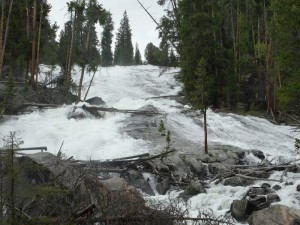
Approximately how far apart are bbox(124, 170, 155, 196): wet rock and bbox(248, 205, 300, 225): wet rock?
433 cm

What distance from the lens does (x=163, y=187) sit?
39.5ft

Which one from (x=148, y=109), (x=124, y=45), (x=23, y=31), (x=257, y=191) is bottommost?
(x=257, y=191)

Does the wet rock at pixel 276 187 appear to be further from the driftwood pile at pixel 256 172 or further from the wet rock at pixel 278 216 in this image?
the wet rock at pixel 278 216

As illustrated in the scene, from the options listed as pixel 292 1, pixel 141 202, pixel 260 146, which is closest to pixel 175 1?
pixel 260 146

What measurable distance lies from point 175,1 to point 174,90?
10.8 meters

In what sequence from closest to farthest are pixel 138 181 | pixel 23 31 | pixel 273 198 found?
pixel 273 198, pixel 138 181, pixel 23 31

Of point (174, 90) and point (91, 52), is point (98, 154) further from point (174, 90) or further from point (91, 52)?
point (174, 90)

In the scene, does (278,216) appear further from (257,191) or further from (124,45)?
(124,45)

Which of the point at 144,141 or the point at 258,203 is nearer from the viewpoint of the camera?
the point at 258,203

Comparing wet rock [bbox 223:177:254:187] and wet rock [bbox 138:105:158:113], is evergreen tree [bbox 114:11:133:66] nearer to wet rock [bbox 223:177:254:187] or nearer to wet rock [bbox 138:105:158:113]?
wet rock [bbox 138:105:158:113]

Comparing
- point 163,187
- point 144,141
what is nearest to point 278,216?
point 163,187

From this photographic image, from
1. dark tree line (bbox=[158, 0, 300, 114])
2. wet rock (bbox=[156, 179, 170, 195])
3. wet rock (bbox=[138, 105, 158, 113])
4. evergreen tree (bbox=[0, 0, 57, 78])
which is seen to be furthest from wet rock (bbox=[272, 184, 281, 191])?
evergreen tree (bbox=[0, 0, 57, 78])

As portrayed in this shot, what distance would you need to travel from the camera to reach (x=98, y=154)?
52.1ft

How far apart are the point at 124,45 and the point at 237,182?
71.1m
